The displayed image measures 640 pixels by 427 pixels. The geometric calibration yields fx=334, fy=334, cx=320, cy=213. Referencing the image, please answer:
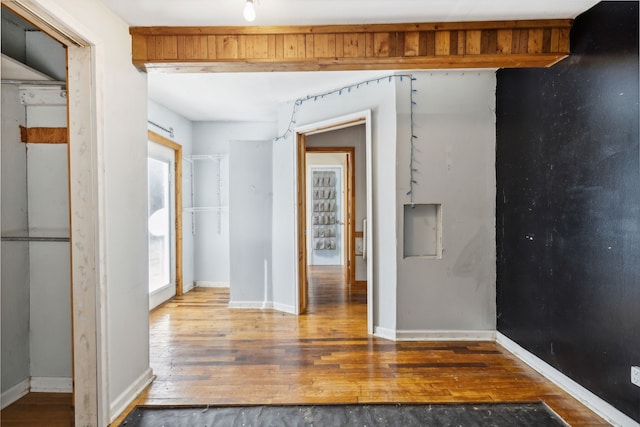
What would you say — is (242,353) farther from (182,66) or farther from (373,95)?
(373,95)

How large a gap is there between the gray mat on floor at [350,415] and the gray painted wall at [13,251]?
36.7 inches

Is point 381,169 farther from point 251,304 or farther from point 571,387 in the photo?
point 251,304

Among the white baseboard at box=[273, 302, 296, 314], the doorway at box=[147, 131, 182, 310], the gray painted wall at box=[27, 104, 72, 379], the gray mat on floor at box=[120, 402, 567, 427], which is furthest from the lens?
the doorway at box=[147, 131, 182, 310]

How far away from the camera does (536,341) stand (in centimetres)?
261

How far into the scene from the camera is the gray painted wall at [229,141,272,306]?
421 centimetres

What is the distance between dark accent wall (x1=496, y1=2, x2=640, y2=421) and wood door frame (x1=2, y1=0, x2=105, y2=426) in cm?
298

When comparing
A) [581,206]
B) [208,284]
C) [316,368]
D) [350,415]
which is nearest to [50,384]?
[316,368]

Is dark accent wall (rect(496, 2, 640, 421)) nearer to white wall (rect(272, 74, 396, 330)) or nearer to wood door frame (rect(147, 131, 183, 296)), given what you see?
white wall (rect(272, 74, 396, 330))

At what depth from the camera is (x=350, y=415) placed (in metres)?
2.06

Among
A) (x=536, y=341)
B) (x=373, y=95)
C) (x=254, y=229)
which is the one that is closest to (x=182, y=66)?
(x=373, y=95)

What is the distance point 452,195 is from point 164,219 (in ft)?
12.2

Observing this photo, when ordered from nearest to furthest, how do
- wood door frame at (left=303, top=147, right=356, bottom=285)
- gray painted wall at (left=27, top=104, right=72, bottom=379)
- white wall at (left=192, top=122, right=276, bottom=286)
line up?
1. gray painted wall at (left=27, top=104, right=72, bottom=379)
2. wood door frame at (left=303, top=147, right=356, bottom=285)
3. white wall at (left=192, top=122, right=276, bottom=286)

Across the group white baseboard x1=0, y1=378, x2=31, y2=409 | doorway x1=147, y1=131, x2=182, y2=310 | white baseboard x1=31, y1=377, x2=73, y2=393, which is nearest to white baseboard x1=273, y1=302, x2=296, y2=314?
doorway x1=147, y1=131, x2=182, y2=310

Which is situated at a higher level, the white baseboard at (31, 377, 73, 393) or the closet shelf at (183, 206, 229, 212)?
the closet shelf at (183, 206, 229, 212)
